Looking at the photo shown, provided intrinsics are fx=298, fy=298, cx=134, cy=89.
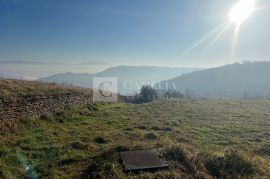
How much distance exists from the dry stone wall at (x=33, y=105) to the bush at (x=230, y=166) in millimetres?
11007

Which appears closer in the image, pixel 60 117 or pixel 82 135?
pixel 82 135

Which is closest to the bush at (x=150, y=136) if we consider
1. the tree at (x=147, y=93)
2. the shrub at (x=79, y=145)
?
the shrub at (x=79, y=145)

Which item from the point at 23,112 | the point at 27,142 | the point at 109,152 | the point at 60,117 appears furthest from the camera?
the point at 60,117

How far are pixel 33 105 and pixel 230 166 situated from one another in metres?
13.0

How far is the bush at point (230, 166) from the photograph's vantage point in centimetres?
1022

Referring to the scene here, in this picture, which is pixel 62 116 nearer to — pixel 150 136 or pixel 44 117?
pixel 44 117

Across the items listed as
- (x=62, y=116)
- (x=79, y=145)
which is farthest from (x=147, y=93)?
(x=79, y=145)

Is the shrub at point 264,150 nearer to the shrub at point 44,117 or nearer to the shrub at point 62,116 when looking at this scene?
the shrub at point 62,116

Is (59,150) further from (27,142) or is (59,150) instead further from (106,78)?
(106,78)

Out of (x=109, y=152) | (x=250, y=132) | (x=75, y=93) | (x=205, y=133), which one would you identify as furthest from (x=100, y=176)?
(x=75, y=93)

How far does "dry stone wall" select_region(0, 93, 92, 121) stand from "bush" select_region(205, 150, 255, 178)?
433 inches

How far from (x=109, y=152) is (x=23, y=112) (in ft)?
28.0

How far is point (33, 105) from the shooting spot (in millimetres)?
19000

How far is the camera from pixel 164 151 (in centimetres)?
1147
